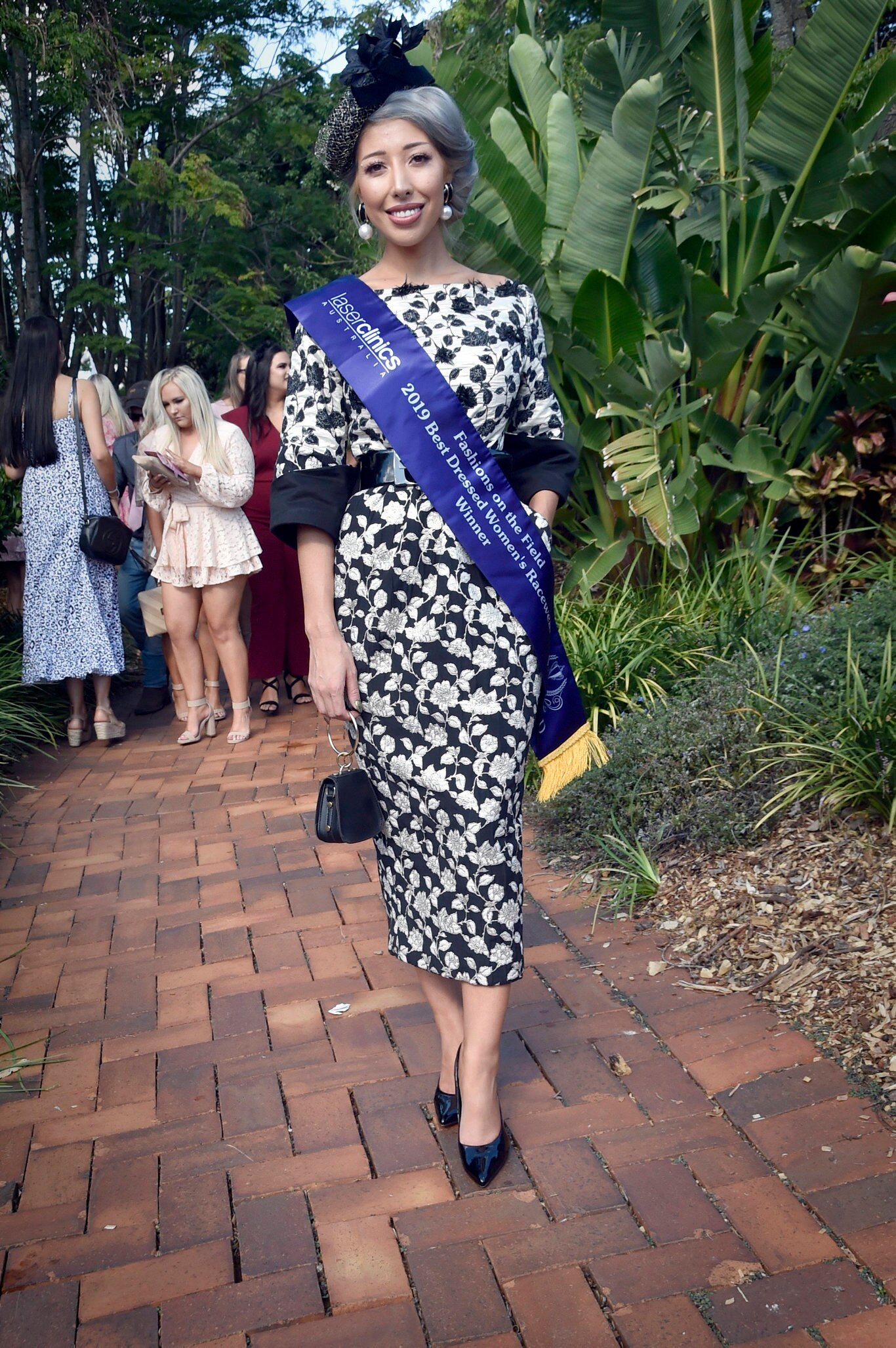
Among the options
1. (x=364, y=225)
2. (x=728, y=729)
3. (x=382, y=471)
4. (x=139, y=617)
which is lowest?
(x=139, y=617)

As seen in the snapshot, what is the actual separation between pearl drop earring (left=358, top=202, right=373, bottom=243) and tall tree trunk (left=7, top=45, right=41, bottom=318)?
898cm

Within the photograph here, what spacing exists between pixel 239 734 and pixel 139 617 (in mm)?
1517

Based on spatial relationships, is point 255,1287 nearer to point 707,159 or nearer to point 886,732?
point 886,732

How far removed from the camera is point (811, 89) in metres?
5.61

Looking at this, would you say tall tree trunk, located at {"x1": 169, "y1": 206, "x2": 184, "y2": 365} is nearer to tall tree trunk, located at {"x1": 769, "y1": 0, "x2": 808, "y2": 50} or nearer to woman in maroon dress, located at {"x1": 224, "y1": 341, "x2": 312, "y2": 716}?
tall tree trunk, located at {"x1": 769, "y1": 0, "x2": 808, "y2": 50}

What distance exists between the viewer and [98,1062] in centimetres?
322

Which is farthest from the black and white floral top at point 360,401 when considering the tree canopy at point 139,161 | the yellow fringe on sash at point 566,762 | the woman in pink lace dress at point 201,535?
the tree canopy at point 139,161

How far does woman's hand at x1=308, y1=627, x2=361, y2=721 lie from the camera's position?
8.00 feet

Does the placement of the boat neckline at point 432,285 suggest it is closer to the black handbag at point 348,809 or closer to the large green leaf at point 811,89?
Answer: the black handbag at point 348,809

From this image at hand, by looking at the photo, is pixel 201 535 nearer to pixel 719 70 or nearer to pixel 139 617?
pixel 139 617

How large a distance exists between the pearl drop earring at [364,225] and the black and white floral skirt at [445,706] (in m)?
0.56

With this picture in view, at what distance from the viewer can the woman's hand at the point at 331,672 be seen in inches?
96.0

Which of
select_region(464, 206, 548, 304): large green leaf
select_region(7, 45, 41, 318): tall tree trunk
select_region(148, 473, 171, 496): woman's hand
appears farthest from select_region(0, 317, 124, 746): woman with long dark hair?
select_region(7, 45, 41, 318): tall tree trunk

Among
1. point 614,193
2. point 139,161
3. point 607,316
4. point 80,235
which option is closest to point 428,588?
point 607,316
